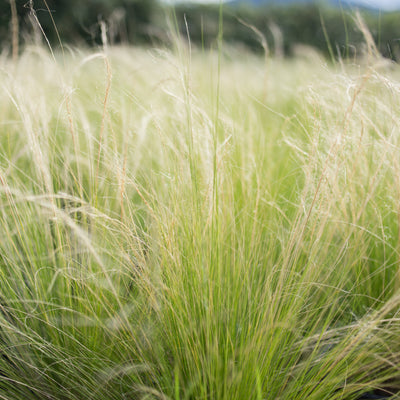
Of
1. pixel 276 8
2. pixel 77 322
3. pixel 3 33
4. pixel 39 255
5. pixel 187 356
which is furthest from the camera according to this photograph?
pixel 276 8

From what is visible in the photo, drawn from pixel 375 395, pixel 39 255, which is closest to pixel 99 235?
pixel 39 255

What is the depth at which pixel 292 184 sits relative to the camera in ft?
4.64

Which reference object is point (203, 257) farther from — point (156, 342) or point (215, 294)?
point (156, 342)

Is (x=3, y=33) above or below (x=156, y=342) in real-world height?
above

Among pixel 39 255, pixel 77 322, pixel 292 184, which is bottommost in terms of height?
A: pixel 77 322

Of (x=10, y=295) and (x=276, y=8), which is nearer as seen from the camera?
(x=10, y=295)

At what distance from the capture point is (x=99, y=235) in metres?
1.16

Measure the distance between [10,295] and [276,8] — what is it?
47.0 ft

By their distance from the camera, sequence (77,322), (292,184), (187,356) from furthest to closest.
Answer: (292,184)
(77,322)
(187,356)

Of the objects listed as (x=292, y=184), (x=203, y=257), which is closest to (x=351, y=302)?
(x=292, y=184)

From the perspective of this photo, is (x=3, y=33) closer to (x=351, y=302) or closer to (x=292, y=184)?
(x=292, y=184)

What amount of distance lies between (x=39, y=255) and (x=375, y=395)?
984 mm

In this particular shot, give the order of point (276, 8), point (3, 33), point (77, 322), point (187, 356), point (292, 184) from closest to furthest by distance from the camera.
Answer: point (187, 356)
point (77, 322)
point (292, 184)
point (3, 33)
point (276, 8)

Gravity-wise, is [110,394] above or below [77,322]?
below
